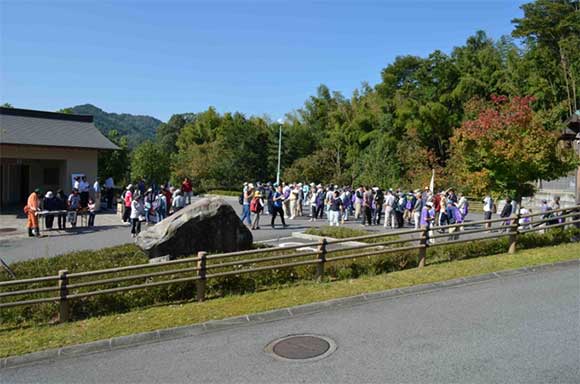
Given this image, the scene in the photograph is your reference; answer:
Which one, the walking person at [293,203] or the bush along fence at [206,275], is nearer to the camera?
the bush along fence at [206,275]

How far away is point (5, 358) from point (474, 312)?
7.29 m

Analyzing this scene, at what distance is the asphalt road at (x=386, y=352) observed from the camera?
5.68 metres

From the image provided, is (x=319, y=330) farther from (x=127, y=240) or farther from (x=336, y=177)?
(x=336, y=177)

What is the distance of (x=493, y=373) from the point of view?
18.4 ft

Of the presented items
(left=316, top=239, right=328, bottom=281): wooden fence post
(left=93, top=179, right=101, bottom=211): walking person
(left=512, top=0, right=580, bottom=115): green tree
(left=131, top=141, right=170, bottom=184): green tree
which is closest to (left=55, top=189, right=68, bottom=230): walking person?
(left=93, top=179, right=101, bottom=211): walking person

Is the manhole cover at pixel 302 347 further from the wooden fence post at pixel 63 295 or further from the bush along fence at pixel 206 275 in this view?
the wooden fence post at pixel 63 295

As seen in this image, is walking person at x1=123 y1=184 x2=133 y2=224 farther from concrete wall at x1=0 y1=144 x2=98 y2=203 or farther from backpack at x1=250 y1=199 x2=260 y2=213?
concrete wall at x1=0 y1=144 x2=98 y2=203

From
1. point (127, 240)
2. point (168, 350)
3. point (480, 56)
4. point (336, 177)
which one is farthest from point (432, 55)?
point (168, 350)

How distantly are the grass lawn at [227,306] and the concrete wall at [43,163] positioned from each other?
18.1 meters

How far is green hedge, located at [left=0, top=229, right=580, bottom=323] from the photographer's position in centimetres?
814

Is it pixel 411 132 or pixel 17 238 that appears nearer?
pixel 17 238

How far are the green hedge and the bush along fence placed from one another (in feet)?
0.06

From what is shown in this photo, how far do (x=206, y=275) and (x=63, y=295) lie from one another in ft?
8.13

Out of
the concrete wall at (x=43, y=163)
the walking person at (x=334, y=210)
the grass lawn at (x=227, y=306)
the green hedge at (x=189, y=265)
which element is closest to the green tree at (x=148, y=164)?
the concrete wall at (x=43, y=163)
